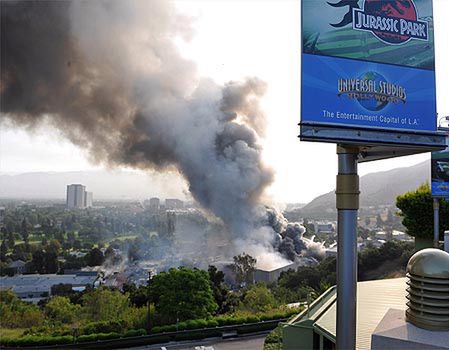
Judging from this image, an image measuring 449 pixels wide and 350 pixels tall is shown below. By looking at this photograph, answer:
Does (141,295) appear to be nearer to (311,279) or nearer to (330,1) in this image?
(311,279)

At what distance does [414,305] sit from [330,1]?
2.22 metres

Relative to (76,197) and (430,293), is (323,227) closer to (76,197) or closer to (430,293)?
(76,197)

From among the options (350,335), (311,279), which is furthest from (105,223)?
(350,335)

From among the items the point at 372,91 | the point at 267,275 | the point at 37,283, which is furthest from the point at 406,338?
the point at 37,283

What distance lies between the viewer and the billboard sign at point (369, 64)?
110 inches

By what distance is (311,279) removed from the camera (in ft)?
67.8

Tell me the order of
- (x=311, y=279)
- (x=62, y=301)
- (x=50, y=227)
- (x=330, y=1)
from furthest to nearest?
1. (x=50, y=227)
2. (x=311, y=279)
3. (x=62, y=301)
4. (x=330, y=1)

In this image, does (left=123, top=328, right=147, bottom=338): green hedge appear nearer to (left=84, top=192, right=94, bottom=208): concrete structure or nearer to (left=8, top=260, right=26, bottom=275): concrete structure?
(left=8, top=260, right=26, bottom=275): concrete structure

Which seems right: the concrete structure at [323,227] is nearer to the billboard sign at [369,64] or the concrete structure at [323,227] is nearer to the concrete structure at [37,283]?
the concrete structure at [37,283]

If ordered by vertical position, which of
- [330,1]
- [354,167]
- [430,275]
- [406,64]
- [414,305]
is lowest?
[414,305]

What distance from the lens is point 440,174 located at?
9.72 meters

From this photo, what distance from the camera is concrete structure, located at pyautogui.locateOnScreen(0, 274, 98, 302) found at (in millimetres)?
21797

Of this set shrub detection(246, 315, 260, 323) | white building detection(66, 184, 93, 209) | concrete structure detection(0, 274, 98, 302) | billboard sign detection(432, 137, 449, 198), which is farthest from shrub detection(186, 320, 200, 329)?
white building detection(66, 184, 93, 209)

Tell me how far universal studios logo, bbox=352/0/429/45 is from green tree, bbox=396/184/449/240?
11.8 meters
